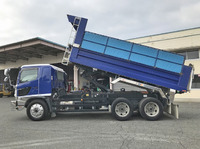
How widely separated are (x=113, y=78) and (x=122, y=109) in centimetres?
144

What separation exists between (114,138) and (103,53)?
365 centimetres

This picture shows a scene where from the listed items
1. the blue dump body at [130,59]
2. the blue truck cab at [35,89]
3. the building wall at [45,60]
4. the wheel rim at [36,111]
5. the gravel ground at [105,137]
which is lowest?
the gravel ground at [105,137]

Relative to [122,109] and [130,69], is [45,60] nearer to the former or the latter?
[130,69]

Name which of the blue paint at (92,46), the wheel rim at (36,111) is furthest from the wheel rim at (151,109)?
the wheel rim at (36,111)

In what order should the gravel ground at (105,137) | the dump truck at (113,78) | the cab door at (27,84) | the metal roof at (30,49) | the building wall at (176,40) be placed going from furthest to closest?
the metal roof at (30,49) → the building wall at (176,40) → the cab door at (27,84) → the dump truck at (113,78) → the gravel ground at (105,137)

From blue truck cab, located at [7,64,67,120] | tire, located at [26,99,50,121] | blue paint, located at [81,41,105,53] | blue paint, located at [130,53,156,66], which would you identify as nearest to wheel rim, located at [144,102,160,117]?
blue paint, located at [130,53,156,66]

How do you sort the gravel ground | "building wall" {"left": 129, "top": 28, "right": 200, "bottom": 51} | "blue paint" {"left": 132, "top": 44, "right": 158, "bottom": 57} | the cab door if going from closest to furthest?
the gravel ground, "blue paint" {"left": 132, "top": 44, "right": 158, "bottom": 57}, the cab door, "building wall" {"left": 129, "top": 28, "right": 200, "bottom": 51}

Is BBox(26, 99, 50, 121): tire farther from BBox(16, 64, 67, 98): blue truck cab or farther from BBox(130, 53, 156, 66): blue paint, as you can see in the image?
BBox(130, 53, 156, 66): blue paint

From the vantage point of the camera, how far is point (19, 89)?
6.91 m

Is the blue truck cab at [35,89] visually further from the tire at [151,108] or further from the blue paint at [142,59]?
the tire at [151,108]

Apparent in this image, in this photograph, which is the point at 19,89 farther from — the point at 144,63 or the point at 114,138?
the point at 144,63

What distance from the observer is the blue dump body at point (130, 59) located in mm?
6660

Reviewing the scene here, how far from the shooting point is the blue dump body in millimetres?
6660

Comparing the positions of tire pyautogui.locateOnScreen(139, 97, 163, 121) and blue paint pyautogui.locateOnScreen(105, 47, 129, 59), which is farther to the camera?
blue paint pyautogui.locateOnScreen(105, 47, 129, 59)
